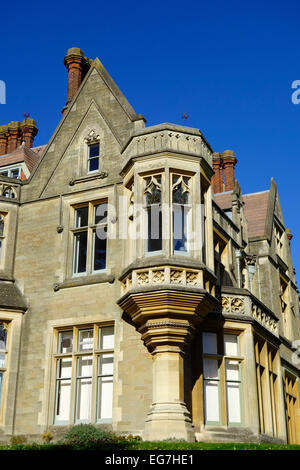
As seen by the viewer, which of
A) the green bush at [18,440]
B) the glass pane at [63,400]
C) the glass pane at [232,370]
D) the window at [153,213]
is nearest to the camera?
the window at [153,213]

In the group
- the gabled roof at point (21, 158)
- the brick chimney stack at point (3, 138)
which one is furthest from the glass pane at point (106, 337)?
the brick chimney stack at point (3, 138)

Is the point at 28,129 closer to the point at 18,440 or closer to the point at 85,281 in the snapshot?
the point at 85,281

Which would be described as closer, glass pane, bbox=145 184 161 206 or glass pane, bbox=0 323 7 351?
glass pane, bbox=145 184 161 206

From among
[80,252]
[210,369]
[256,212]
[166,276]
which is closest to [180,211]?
[166,276]

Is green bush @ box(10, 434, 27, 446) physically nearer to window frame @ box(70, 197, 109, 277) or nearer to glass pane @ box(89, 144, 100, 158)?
window frame @ box(70, 197, 109, 277)

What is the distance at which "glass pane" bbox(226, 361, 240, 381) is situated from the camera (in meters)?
16.7

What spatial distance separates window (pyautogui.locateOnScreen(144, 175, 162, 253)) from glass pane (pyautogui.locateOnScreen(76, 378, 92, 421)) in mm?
3890

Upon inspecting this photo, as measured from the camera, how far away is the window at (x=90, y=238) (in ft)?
58.0

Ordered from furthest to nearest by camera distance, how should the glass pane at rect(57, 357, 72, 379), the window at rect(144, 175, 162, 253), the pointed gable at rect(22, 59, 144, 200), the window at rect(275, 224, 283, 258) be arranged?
the window at rect(275, 224, 283, 258), the pointed gable at rect(22, 59, 144, 200), the glass pane at rect(57, 357, 72, 379), the window at rect(144, 175, 162, 253)

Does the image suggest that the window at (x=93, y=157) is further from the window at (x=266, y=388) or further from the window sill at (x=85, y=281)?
the window at (x=266, y=388)

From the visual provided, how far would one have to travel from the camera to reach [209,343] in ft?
55.0

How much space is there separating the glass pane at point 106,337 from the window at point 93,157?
4910mm

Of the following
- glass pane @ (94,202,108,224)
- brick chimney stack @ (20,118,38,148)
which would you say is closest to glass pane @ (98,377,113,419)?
glass pane @ (94,202,108,224)

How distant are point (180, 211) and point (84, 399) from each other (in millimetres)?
5468
